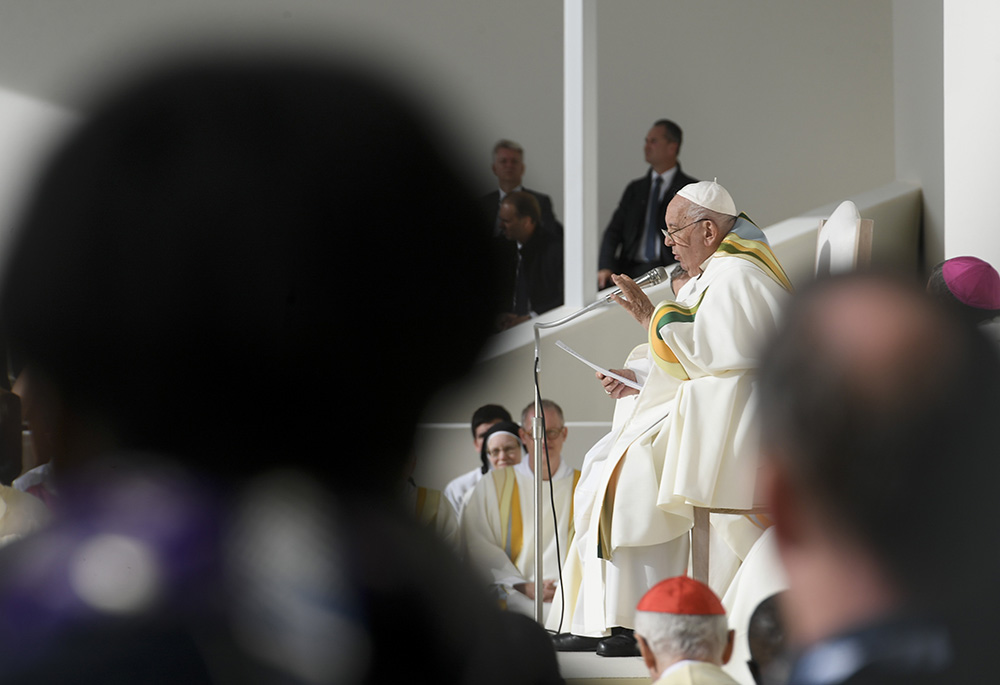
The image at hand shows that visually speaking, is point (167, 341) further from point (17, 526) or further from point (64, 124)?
point (17, 526)

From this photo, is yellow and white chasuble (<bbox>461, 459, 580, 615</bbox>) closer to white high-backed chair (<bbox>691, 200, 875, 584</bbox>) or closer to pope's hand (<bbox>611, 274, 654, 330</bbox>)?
white high-backed chair (<bbox>691, 200, 875, 584</bbox>)

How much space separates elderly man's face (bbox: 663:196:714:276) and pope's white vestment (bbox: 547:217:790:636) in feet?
0.18

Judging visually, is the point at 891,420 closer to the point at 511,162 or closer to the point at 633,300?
the point at 633,300

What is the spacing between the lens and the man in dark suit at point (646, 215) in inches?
338

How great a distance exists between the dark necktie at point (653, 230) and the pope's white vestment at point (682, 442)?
12.2 ft

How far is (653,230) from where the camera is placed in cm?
861

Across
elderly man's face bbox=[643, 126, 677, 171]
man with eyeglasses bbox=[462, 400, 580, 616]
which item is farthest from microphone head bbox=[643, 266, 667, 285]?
elderly man's face bbox=[643, 126, 677, 171]

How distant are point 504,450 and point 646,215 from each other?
2674 millimetres

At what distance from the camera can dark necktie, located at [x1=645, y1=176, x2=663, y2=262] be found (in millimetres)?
8531

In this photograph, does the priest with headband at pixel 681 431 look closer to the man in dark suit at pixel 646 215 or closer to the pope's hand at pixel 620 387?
the pope's hand at pixel 620 387

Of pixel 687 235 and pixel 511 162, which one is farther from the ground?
pixel 511 162

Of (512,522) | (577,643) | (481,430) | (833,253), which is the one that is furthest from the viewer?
(481,430)

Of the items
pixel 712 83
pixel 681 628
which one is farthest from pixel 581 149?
pixel 681 628

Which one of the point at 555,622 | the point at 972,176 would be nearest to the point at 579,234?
the point at 555,622
